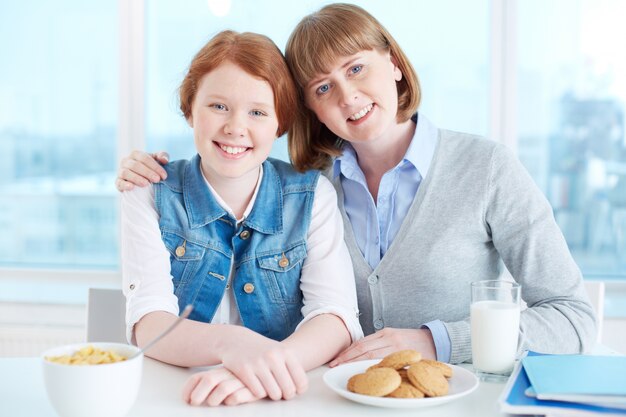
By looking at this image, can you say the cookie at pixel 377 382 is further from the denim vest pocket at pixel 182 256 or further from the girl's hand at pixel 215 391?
the denim vest pocket at pixel 182 256

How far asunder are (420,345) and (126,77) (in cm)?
231

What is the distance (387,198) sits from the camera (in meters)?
1.73

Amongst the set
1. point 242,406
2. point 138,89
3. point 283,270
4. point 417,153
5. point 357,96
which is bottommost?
point 242,406

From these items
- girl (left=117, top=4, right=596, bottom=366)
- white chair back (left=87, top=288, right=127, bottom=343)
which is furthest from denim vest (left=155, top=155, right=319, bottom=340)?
white chair back (left=87, top=288, right=127, bottom=343)

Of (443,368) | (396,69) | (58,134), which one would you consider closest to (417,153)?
(396,69)

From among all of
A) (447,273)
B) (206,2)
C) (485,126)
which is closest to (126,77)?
(206,2)

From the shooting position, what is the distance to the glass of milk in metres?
1.20

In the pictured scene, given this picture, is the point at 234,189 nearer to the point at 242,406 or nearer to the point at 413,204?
the point at 413,204

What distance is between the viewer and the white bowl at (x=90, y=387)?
942mm

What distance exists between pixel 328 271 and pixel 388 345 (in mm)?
250

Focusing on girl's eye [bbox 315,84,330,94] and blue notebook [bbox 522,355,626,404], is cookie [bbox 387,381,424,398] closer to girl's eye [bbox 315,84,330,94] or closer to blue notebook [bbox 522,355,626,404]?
blue notebook [bbox 522,355,626,404]

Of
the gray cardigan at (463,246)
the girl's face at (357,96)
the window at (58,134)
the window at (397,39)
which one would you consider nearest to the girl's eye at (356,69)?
the girl's face at (357,96)

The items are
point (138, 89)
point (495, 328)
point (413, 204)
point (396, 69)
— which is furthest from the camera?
point (138, 89)

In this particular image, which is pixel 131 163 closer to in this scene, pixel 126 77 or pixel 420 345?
pixel 420 345
